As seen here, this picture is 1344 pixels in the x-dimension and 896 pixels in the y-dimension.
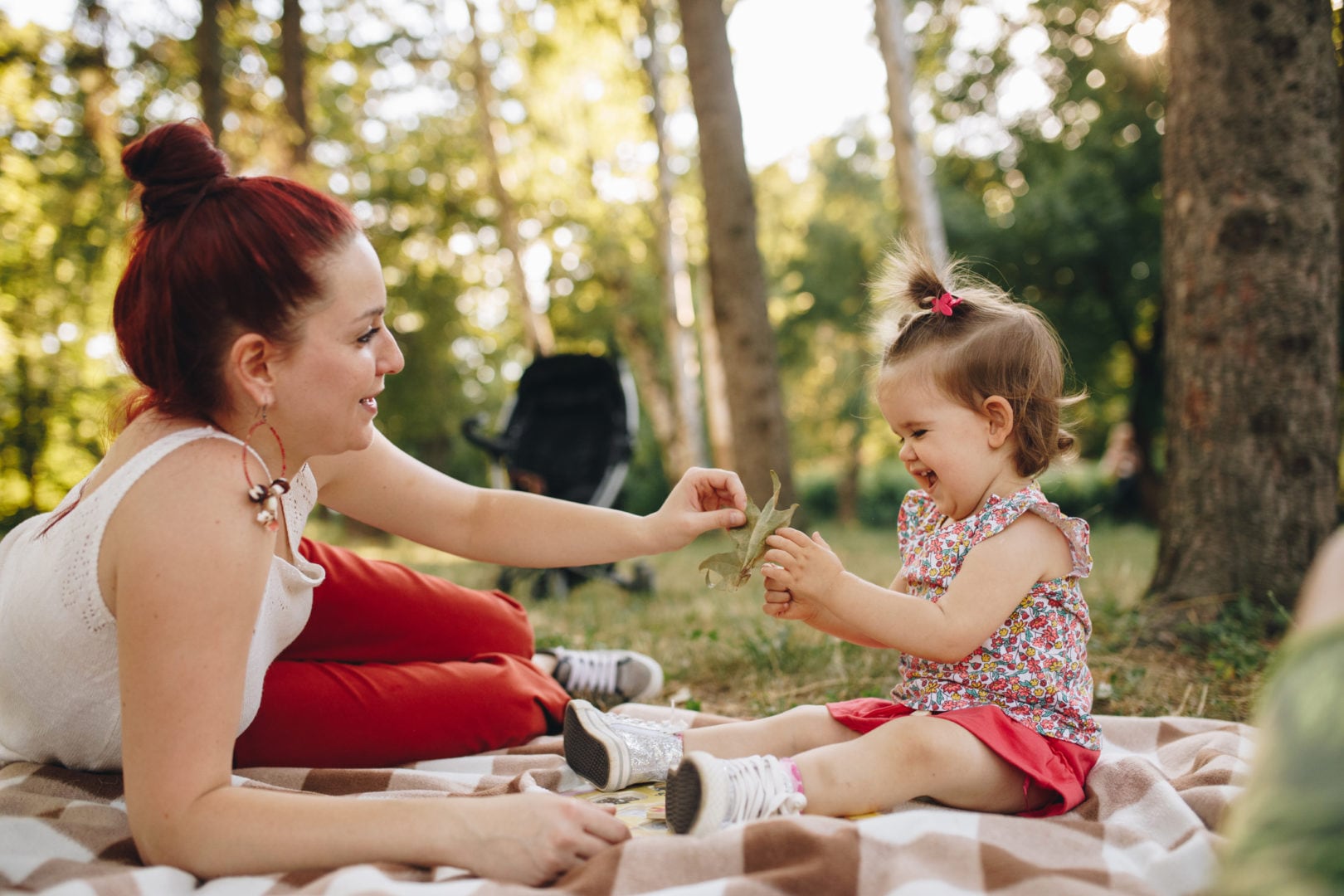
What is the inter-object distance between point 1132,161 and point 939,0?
4.34 meters

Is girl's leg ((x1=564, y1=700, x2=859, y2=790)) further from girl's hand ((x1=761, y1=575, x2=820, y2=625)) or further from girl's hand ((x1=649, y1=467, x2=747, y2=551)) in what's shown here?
girl's hand ((x1=649, y1=467, x2=747, y2=551))

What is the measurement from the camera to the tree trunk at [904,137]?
30.2 feet

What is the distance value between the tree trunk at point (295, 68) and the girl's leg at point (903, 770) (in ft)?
34.1

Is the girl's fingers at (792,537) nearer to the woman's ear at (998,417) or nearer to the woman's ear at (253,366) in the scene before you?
the woman's ear at (998,417)

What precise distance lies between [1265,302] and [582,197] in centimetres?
1749

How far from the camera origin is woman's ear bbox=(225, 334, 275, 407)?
170 centimetres

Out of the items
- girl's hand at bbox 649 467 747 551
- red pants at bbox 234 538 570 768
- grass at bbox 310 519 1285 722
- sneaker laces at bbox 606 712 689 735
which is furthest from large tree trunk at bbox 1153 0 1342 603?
red pants at bbox 234 538 570 768

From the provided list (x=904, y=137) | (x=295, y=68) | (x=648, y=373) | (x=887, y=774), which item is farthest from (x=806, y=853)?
(x=648, y=373)

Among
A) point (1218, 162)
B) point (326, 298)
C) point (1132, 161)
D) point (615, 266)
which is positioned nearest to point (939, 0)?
point (1132, 161)

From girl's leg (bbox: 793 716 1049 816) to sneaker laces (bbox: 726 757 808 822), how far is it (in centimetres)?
4

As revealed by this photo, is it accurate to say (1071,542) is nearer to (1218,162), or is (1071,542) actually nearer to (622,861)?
(622,861)

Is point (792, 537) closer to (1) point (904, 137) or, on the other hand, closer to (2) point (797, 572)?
(2) point (797, 572)

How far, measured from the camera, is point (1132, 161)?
48.9ft

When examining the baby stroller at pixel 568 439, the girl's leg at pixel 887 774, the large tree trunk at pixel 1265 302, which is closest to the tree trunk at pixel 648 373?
the baby stroller at pixel 568 439
